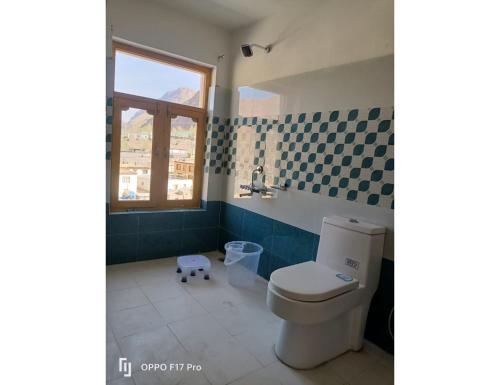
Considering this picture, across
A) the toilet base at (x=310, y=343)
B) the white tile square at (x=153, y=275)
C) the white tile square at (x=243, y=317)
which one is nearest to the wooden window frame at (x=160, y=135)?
the white tile square at (x=153, y=275)

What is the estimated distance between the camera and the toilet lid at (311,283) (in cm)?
149

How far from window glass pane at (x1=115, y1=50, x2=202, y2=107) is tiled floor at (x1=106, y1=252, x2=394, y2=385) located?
1650 millimetres

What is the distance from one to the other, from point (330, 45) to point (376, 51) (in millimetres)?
378

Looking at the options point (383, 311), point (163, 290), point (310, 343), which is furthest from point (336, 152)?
point (163, 290)

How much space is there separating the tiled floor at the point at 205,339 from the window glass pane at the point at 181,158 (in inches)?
37.5

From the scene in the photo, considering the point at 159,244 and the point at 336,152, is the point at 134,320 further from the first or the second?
the point at 336,152

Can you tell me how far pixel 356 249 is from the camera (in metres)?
1.72

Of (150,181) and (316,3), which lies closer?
(316,3)

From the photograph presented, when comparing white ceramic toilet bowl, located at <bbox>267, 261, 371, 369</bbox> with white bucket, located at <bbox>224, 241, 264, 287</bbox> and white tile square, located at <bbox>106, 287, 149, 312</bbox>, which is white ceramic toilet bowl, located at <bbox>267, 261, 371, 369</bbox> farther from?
white tile square, located at <bbox>106, 287, 149, 312</bbox>

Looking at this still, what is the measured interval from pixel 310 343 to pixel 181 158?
6.86 ft

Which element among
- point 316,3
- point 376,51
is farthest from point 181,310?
point 316,3

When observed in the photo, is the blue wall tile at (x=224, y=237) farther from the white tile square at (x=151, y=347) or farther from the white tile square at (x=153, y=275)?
the white tile square at (x=151, y=347)
